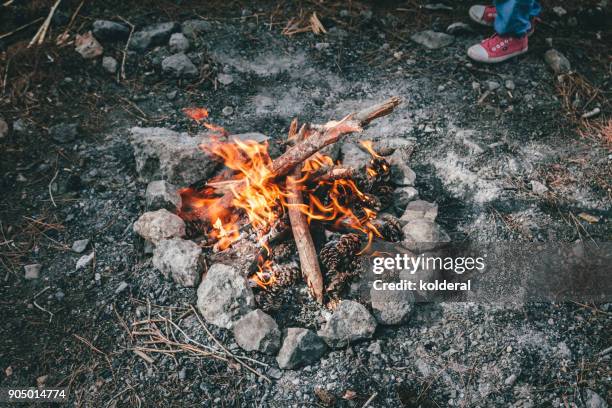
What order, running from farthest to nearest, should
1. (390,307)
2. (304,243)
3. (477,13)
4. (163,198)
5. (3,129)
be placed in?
1. (477,13)
2. (3,129)
3. (163,198)
4. (304,243)
5. (390,307)

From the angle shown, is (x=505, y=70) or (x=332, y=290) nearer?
(x=332, y=290)

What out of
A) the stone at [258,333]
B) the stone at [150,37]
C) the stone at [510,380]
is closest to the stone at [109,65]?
the stone at [150,37]

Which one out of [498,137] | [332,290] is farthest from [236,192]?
[498,137]

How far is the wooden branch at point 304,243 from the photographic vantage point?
111 inches

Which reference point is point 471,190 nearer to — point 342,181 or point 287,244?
point 342,181

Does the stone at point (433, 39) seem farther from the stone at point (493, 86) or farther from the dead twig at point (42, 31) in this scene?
the dead twig at point (42, 31)

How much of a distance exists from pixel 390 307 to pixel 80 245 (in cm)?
216

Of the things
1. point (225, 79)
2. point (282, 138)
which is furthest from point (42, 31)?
point (282, 138)

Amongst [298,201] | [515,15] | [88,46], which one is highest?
[515,15]

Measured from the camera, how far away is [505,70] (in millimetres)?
4402

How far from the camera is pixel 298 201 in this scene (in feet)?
9.84

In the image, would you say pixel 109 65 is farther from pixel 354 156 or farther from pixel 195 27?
pixel 354 156

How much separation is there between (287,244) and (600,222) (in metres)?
2.33

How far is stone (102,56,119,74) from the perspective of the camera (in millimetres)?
4309
